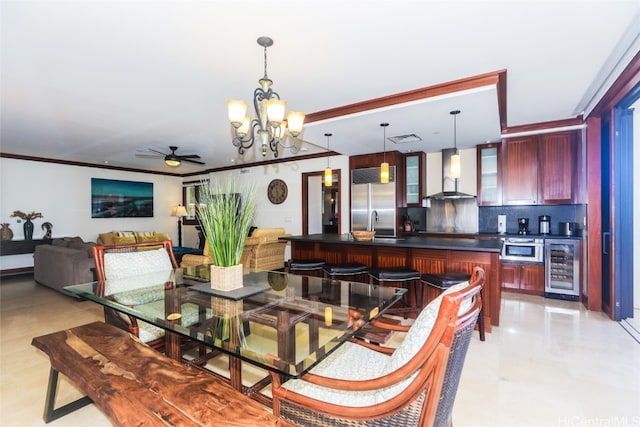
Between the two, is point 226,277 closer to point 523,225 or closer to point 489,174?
point 489,174

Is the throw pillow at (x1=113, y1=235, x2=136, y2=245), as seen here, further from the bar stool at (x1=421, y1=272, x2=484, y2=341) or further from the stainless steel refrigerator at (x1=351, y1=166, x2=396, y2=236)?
the bar stool at (x1=421, y1=272, x2=484, y2=341)

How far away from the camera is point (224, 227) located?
1.98 metres

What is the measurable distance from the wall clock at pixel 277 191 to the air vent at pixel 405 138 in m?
3.25

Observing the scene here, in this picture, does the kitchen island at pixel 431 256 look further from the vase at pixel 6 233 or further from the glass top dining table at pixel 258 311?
the vase at pixel 6 233

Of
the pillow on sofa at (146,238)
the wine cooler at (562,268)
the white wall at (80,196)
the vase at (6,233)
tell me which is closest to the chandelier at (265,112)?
the white wall at (80,196)

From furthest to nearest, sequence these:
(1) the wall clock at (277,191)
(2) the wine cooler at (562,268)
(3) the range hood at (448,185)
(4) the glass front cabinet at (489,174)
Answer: (1) the wall clock at (277,191) < (3) the range hood at (448,185) < (4) the glass front cabinet at (489,174) < (2) the wine cooler at (562,268)

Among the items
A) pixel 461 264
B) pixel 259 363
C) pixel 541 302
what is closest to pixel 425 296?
pixel 461 264

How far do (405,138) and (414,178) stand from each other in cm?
131

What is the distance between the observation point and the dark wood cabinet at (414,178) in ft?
18.5

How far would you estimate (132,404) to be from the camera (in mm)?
1245

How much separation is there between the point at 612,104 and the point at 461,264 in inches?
94.8

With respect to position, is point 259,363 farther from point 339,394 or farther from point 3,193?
point 3,193

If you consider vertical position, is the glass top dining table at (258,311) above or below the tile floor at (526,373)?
above

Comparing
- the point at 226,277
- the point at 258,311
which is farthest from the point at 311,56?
the point at 258,311
